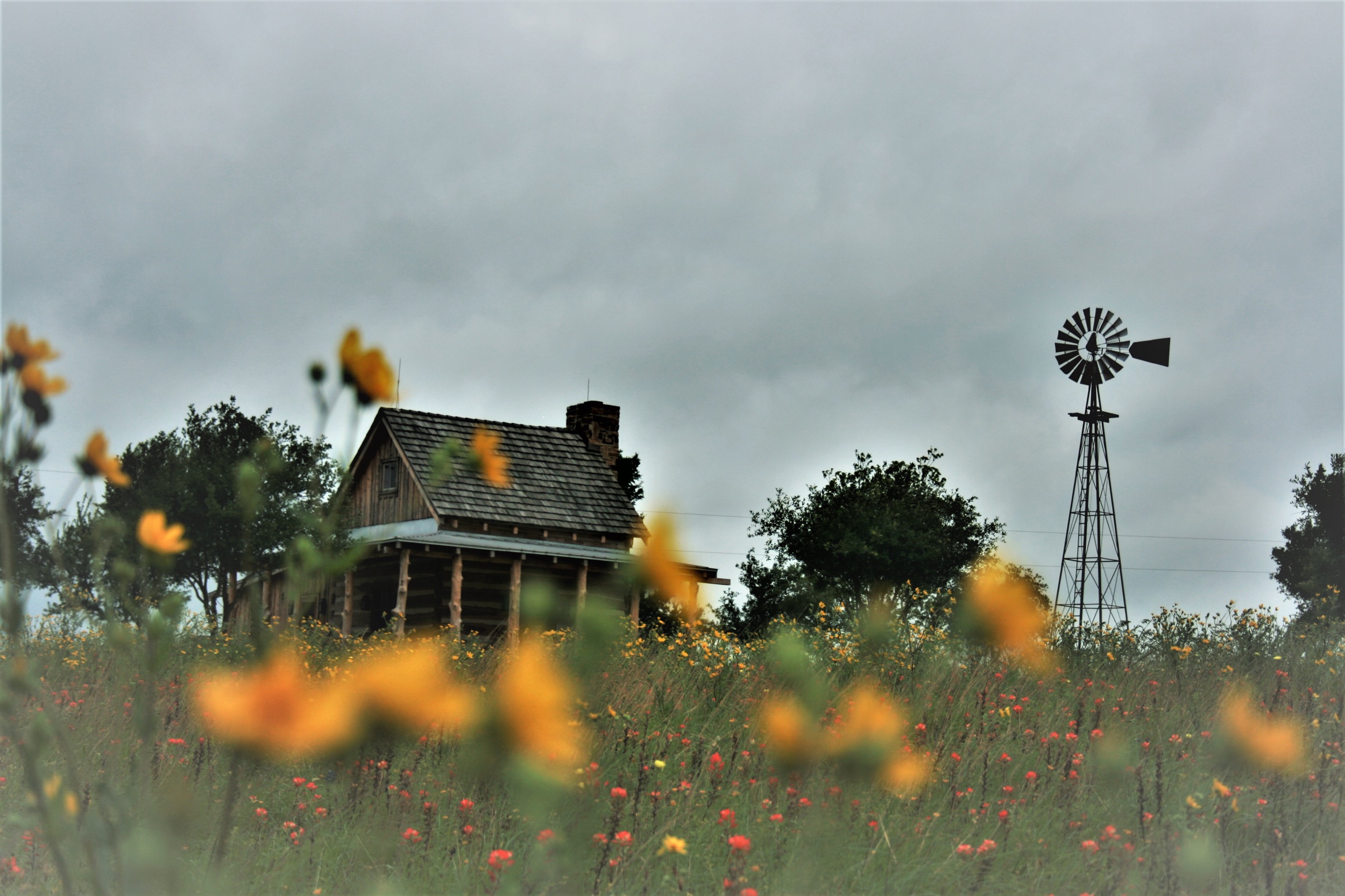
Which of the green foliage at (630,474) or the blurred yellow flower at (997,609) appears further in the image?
the green foliage at (630,474)

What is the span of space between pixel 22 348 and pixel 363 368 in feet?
2.09

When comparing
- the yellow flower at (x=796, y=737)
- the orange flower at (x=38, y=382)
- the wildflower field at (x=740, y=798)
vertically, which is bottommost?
the wildflower field at (x=740, y=798)

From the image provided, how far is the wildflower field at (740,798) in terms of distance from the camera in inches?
158

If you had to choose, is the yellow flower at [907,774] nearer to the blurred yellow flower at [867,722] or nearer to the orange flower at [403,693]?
the blurred yellow flower at [867,722]

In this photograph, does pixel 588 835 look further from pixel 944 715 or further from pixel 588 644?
pixel 944 715

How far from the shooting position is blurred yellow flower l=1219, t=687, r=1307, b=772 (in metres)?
3.95

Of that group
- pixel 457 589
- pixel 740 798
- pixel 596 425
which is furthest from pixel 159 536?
pixel 596 425

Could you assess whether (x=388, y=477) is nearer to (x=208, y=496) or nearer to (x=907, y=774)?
(x=208, y=496)

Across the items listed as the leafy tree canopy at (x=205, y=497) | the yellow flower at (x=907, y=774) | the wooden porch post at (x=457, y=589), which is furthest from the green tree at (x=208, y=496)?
the yellow flower at (x=907, y=774)

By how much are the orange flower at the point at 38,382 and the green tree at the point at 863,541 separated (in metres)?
29.4

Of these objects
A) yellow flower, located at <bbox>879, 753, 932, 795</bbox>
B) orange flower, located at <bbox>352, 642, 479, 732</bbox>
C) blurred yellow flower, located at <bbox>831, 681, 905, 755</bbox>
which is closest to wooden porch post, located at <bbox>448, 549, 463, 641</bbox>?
blurred yellow flower, located at <bbox>831, 681, 905, 755</bbox>

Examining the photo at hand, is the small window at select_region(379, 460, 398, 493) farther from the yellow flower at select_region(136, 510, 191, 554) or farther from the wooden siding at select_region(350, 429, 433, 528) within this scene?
the yellow flower at select_region(136, 510, 191, 554)

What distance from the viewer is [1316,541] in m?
34.9

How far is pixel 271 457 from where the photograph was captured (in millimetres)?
2223
